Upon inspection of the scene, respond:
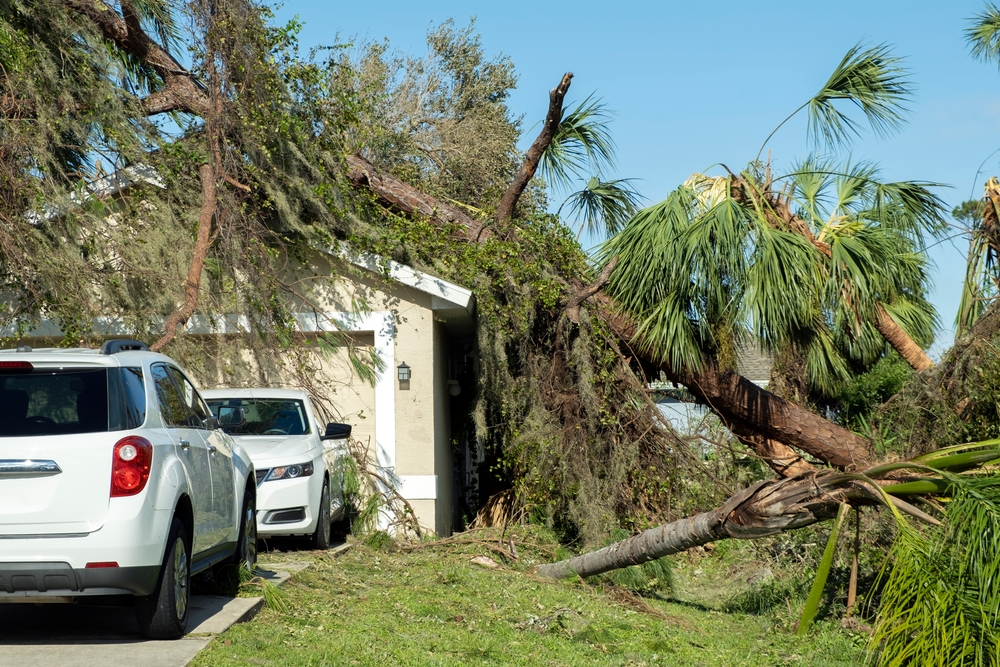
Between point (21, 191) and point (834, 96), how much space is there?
27.0ft

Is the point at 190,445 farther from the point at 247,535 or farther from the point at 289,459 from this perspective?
the point at 289,459

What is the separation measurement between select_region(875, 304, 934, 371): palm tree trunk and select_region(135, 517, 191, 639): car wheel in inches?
316

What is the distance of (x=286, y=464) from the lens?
32.0 feet

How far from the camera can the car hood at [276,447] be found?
9.77 metres

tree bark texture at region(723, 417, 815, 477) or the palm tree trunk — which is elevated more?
the palm tree trunk

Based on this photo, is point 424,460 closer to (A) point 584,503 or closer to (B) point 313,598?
(A) point 584,503

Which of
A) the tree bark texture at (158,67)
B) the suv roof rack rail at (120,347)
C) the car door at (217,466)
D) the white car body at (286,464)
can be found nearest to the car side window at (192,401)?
the car door at (217,466)

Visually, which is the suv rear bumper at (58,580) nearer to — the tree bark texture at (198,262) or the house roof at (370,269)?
the tree bark texture at (198,262)

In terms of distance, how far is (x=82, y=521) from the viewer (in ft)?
16.4

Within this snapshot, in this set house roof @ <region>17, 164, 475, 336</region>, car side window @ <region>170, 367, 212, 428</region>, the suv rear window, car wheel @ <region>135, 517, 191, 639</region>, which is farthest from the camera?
house roof @ <region>17, 164, 475, 336</region>

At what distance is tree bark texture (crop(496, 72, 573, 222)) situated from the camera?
32.7ft

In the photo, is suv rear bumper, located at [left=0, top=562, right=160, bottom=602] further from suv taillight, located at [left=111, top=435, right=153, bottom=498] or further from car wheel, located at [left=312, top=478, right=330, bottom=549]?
car wheel, located at [left=312, top=478, right=330, bottom=549]

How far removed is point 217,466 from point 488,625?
2324 millimetres

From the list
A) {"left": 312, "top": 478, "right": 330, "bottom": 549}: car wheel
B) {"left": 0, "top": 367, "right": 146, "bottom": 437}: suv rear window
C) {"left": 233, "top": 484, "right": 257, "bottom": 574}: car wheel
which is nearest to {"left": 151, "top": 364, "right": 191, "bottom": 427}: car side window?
{"left": 0, "top": 367, "right": 146, "bottom": 437}: suv rear window
